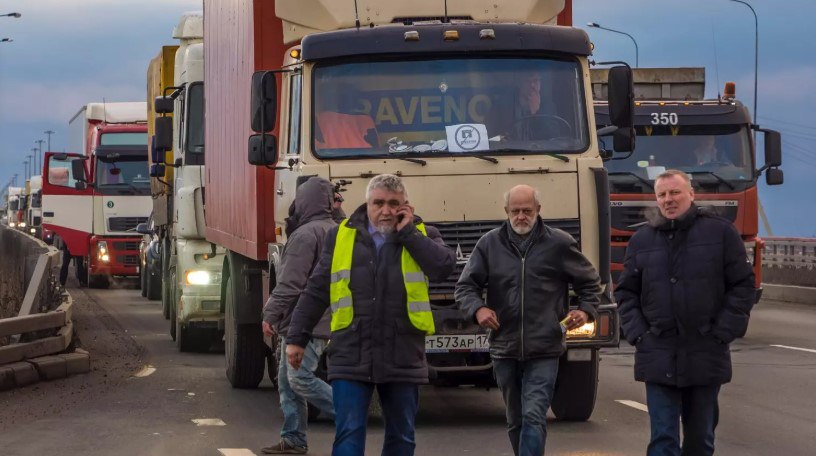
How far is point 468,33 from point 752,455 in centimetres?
353

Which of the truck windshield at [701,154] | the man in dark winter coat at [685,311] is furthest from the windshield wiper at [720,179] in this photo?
the man in dark winter coat at [685,311]

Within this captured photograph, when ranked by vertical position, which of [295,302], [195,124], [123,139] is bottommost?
[295,302]

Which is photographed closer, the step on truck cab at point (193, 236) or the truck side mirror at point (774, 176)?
the step on truck cab at point (193, 236)

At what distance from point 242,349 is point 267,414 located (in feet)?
5.99

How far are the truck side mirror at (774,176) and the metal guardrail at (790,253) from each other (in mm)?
9875

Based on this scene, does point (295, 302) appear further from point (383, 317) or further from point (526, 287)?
point (383, 317)

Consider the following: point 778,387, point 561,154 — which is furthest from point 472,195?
point 778,387

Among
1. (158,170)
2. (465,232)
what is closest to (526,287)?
(465,232)

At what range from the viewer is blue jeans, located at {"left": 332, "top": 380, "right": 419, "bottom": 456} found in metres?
8.08

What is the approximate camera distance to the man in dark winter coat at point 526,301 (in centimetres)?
875

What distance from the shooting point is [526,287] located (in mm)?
8797

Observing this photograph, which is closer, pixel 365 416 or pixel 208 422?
pixel 365 416

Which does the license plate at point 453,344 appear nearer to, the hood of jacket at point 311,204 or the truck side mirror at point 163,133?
the hood of jacket at point 311,204

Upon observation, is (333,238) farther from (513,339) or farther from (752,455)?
(752,455)
